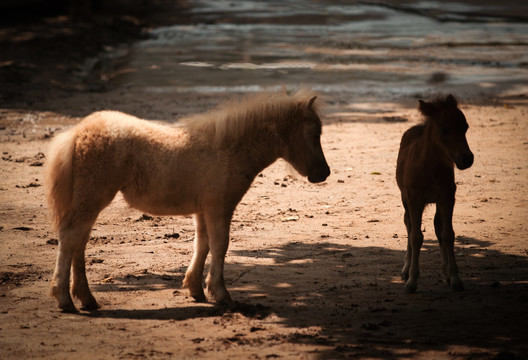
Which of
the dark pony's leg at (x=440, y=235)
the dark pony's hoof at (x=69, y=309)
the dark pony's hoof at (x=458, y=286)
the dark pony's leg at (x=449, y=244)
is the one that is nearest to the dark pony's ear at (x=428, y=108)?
the dark pony's leg at (x=449, y=244)

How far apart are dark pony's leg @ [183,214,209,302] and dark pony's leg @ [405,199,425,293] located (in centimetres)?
198

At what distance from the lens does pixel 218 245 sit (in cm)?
674

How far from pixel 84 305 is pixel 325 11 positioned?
35203 millimetres

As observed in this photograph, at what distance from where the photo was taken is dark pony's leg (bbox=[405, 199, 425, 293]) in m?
7.04

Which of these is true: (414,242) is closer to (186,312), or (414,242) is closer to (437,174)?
(437,174)

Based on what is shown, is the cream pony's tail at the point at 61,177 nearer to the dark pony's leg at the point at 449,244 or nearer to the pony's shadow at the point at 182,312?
the pony's shadow at the point at 182,312

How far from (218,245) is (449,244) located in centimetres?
227

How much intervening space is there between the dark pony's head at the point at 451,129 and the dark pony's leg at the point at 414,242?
23.1 inches

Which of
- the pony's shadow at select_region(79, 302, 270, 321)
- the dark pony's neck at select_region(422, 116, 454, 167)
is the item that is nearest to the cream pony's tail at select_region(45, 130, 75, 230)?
the pony's shadow at select_region(79, 302, 270, 321)

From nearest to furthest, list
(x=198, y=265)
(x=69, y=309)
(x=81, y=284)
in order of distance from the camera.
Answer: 1. (x=69, y=309)
2. (x=81, y=284)
3. (x=198, y=265)

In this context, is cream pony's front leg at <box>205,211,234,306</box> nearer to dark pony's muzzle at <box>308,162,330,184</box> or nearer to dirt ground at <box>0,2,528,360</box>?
dirt ground at <box>0,2,528,360</box>

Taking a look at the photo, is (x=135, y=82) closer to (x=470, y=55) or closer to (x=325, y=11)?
(x=470, y=55)

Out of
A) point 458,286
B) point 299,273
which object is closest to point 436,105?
point 458,286

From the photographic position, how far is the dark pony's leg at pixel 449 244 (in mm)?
7070
